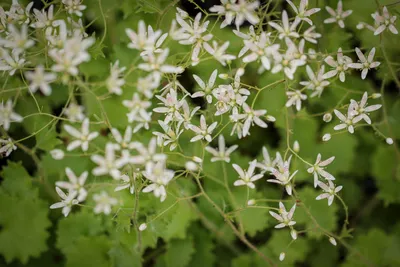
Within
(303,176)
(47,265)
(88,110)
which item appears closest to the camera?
(88,110)

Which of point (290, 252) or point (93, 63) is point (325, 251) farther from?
point (93, 63)

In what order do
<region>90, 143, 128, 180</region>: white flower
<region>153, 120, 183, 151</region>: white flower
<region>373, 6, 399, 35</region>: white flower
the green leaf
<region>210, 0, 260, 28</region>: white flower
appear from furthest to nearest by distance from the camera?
the green leaf
<region>373, 6, 399, 35</region>: white flower
<region>153, 120, 183, 151</region>: white flower
<region>210, 0, 260, 28</region>: white flower
<region>90, 143, 128, 180</region>: white flower

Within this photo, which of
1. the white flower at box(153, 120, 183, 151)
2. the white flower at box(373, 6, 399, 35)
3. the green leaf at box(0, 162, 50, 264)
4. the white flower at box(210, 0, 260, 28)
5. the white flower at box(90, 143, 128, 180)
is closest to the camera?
the white flower at box(90, 143, 128, 180)

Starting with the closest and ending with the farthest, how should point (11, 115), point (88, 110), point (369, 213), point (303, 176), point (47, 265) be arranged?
point (11, 115), point (88, 110), point (303, 176), point (47, 265), point (369, 213)

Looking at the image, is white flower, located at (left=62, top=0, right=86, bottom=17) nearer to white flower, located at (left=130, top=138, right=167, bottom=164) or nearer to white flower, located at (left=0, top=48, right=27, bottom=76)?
white flower, located at (left=0, top=48, right=27, bottom=76)

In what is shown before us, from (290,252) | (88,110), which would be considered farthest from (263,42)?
(290,252)

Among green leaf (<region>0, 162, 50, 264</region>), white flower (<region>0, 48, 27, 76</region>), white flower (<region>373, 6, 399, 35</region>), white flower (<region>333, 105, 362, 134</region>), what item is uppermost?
white flower (<region>0, 48, 27, 76</region>)

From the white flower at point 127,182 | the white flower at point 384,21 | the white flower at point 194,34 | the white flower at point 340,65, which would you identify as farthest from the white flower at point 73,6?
the white flower at point 384,21

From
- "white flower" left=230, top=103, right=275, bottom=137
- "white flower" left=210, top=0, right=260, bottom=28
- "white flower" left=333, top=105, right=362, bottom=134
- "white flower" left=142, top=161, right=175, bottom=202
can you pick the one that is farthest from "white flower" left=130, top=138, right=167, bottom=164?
"white flower" left=333, top=105, right=362, bottom=134
